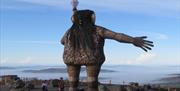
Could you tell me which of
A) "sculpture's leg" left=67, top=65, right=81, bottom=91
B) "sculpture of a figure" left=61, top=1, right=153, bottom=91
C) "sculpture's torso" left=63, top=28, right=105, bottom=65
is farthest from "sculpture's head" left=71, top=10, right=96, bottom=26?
"sculpture's leg" left=67, top=65, right=81, bottom=91

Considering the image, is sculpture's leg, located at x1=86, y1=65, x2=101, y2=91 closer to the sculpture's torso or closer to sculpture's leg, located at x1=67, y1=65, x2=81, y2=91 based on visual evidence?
the sculpture's torso

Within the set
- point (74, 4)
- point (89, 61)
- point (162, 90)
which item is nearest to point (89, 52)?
point (89, 61)

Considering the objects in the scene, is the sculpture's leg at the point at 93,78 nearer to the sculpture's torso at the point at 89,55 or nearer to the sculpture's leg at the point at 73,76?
the sculpture's torso at the point at 89,55

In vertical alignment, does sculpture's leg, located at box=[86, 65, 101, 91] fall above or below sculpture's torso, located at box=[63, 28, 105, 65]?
below

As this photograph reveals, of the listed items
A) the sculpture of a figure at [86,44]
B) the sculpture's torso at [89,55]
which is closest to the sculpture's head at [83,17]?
the sculpture of a figure at [86,44]

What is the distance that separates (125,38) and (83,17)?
93 cm

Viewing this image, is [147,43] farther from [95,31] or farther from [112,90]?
[112,90]

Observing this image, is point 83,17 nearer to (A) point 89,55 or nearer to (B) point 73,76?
(A) point 89,55

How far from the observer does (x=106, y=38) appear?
37.1ft

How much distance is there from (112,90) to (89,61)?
299 inches

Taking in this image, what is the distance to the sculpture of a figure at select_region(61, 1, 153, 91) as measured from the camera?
11.2 meters

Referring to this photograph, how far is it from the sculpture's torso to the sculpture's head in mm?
263

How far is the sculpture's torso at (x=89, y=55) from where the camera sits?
11.2 meters

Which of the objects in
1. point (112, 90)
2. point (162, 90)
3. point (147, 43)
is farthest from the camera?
point (162, 90)
